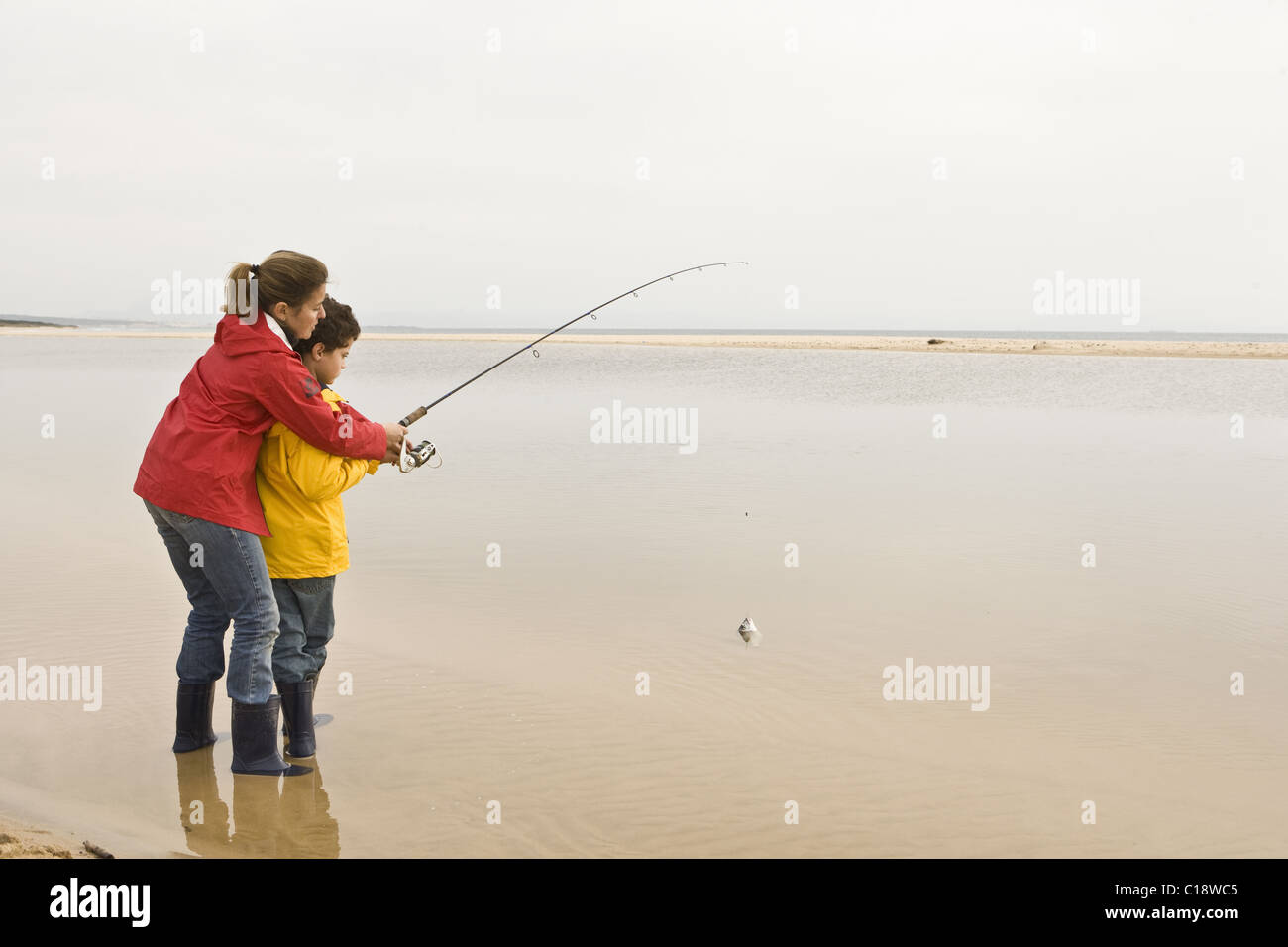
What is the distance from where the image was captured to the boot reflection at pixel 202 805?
314 centimetres

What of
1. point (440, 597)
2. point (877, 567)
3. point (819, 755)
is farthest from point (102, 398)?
point (819, 755)

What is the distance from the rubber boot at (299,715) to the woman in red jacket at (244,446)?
0.52 ft

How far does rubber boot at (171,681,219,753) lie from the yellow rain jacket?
583 millimetres

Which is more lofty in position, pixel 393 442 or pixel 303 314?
pixel 303 314

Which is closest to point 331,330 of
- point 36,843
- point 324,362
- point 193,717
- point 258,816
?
point 324,362

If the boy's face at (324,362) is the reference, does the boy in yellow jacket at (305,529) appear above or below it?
below

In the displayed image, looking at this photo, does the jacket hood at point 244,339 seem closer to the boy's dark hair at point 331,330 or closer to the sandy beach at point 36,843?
the boy's dark hair at point 331,330

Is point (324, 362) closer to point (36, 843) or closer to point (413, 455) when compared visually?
point (413, 455)

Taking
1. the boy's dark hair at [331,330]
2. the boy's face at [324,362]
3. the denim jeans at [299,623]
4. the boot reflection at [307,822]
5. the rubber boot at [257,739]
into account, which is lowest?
the boot reflection at [307,822]

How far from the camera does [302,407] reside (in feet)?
10.7

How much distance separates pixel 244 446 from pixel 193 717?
109cm

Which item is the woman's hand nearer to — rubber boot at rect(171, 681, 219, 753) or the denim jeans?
the denim jeans

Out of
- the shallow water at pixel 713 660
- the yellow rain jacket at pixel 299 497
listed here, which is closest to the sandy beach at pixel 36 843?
the shallow water at pixel 713 660

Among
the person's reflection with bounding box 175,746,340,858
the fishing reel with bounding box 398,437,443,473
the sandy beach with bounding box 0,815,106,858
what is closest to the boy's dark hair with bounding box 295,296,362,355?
the fishing reel with bounding box 398,437,443,473
